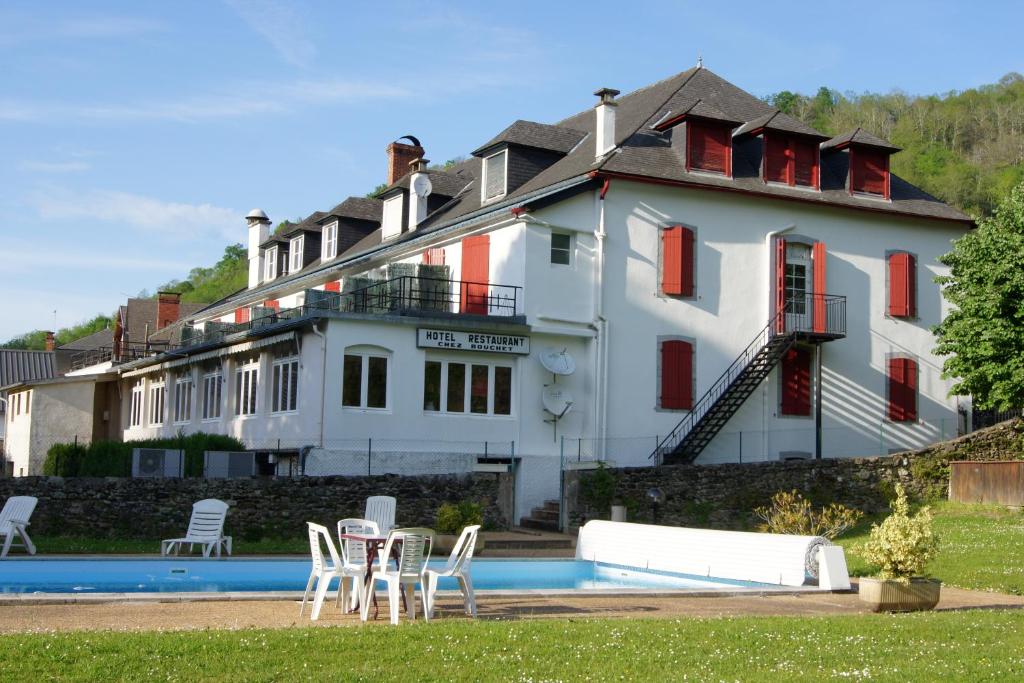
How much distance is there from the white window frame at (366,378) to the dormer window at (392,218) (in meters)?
10.2

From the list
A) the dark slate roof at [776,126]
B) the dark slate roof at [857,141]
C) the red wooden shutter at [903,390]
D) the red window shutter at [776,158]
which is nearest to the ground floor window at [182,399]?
the dark slate roof at [776,126]

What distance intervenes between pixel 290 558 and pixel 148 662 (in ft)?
32.5

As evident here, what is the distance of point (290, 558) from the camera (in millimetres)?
18375

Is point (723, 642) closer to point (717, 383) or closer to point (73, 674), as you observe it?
point (73, 674)

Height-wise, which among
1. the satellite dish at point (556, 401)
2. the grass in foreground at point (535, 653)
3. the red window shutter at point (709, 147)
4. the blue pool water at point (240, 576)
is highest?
the red window shutter at point (709, 147)

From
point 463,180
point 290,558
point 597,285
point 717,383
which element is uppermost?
point 463,180

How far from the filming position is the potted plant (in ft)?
41.5

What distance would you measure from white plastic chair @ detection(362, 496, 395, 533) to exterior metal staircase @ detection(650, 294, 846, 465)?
9443mm

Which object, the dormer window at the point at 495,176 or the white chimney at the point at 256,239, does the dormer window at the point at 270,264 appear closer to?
the white chimney at the point at 256,239

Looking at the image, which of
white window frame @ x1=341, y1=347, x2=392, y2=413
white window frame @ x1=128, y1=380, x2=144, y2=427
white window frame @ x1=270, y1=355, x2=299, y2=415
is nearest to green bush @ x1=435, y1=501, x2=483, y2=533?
white window frame @ x1=341, y1=347, x2=392, y2=413

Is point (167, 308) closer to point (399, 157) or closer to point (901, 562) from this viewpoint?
point (399, 157)

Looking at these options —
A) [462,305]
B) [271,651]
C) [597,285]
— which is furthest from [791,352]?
[271,651]

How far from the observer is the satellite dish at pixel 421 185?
3488 cm

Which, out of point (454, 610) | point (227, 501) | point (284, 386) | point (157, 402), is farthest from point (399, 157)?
point (454, 610)
